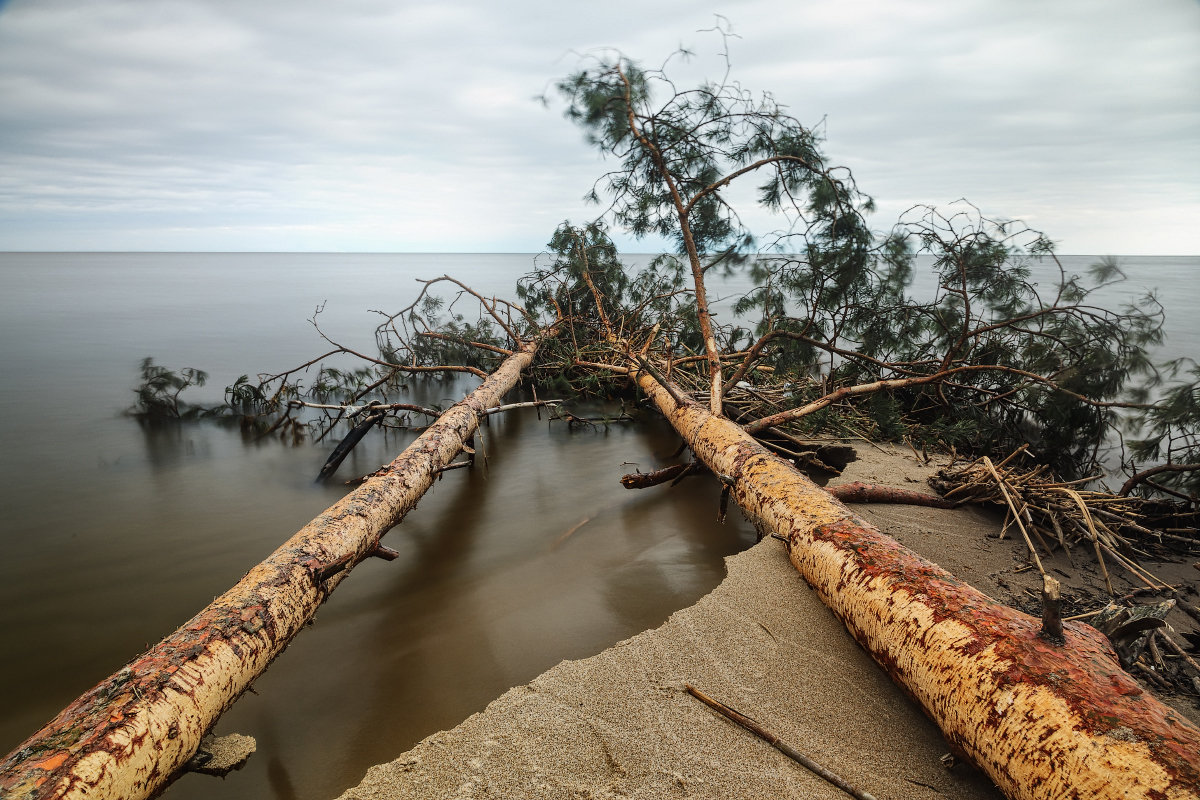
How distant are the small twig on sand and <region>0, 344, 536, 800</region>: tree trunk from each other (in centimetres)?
166

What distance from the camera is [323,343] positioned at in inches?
562

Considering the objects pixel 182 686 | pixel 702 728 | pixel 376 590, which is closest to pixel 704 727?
pixel 702 728

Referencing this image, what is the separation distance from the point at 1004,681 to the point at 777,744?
717 millimetres

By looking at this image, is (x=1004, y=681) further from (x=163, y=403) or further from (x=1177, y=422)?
(x=163, y=403)

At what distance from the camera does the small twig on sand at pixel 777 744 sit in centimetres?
174

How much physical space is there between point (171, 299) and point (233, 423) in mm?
24585

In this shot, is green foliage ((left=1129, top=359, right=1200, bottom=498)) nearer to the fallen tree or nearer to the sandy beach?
the fallen tree

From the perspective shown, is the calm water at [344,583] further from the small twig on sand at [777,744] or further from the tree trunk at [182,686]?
the small twig on sand at [777,744]

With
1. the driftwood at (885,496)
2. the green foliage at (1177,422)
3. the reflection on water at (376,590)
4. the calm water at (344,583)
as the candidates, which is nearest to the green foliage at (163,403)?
the calm water at (344,583)

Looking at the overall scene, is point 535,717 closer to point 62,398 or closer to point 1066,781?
point 1066,781

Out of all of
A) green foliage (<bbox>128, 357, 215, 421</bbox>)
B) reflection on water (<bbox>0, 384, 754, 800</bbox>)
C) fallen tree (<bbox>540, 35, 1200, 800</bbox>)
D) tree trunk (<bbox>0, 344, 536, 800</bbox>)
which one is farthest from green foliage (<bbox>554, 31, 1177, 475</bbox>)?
green foliage (<bbox>128, 357, 215, 421</bbox>)

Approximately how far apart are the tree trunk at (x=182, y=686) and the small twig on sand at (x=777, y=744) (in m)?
1.66

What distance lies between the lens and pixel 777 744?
1899mm

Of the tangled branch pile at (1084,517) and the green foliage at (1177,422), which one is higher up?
the green foliage at (1177,422)
